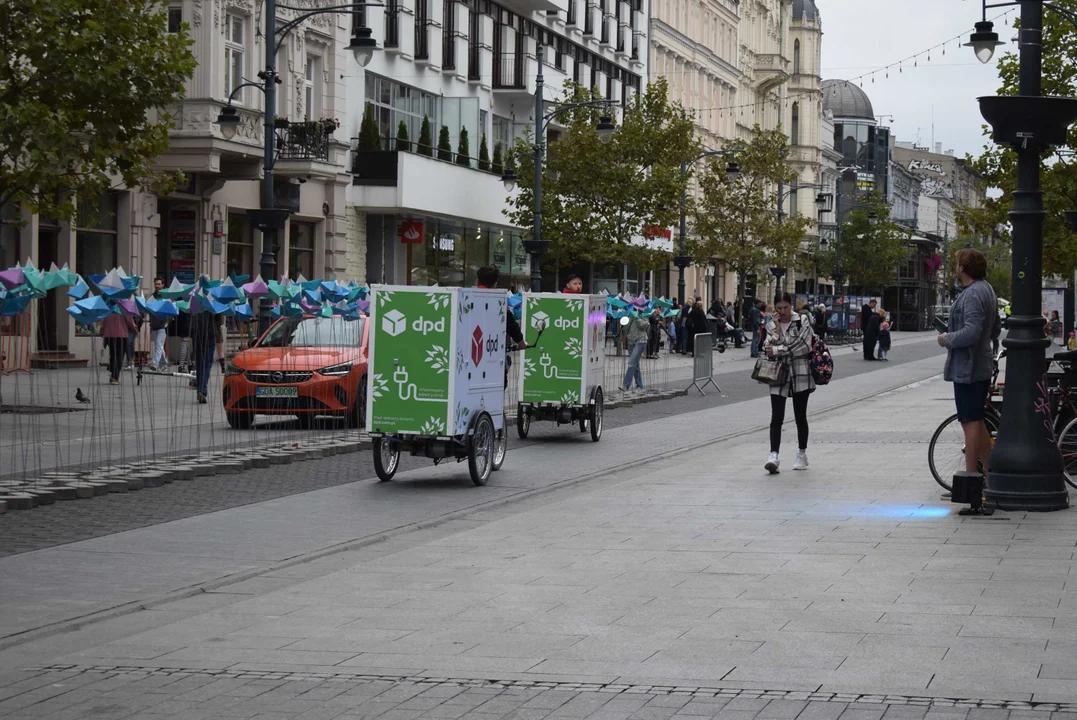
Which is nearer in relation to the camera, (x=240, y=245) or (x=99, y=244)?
(x=99, y=244)

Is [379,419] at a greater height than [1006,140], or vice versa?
[1006,140]

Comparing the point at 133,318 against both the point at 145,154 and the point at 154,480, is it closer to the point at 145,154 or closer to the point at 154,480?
the point at 145,154

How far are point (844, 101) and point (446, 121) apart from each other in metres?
104

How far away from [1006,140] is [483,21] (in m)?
39.7

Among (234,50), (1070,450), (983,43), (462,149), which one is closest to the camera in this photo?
(1070,450)

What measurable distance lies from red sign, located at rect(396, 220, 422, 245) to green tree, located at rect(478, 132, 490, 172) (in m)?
5.37

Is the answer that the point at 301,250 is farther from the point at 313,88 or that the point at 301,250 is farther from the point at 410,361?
the point at 410,361

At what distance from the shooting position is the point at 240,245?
37.8m

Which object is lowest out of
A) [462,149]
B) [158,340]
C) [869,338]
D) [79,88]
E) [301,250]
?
[869,338]

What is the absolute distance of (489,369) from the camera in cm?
1527

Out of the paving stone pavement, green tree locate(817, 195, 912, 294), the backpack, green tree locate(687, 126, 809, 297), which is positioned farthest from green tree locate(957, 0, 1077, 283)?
green tree locate(817, 195, 912, 294)

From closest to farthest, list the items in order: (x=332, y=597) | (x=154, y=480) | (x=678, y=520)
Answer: (x=332, y=597), (x=678, y=520), (x=154, y=480)

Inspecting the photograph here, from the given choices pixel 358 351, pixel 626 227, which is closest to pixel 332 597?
pixel 358 351

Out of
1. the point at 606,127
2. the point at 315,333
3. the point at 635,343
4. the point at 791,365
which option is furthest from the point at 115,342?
the point at 606,127
